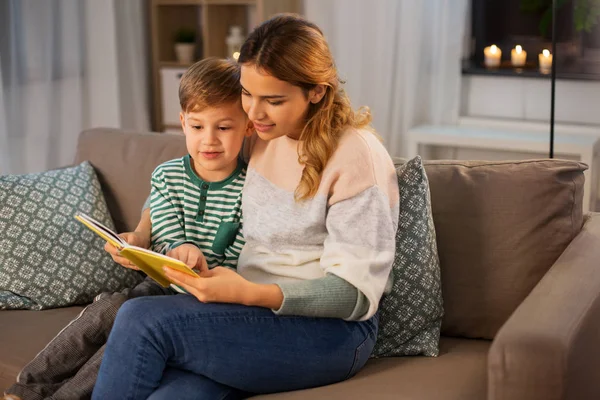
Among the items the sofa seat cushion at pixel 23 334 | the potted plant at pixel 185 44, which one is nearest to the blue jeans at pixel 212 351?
the sofa seat cushion at pixel 23 334

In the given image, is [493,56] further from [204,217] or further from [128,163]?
[204,217]

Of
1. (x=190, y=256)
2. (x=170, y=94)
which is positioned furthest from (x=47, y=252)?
(x=170, y=94)

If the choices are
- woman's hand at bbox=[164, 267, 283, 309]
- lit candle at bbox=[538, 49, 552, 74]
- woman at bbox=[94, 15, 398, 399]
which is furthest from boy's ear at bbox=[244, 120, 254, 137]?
lit candle at bbox=[538, 49, 552, 74]

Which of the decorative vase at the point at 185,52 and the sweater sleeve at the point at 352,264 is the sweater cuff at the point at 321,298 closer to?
the sweater sleeve at the point at 352,264

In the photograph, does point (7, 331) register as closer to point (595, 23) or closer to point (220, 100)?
point (220, 100)

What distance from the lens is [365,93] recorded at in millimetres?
4082

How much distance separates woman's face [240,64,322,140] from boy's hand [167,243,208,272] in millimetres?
284

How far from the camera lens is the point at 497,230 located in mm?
1928

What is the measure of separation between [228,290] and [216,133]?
1.29 feet

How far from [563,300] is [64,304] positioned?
1.23 m

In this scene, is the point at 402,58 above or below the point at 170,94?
above

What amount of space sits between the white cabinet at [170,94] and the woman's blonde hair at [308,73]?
2556mm

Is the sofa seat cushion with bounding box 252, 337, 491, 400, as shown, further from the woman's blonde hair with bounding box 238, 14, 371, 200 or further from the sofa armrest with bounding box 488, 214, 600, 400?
the woman's blonde hair with bounding box 238, 14, 371, 200

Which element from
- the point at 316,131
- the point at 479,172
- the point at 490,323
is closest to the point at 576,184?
the point at 479,172
